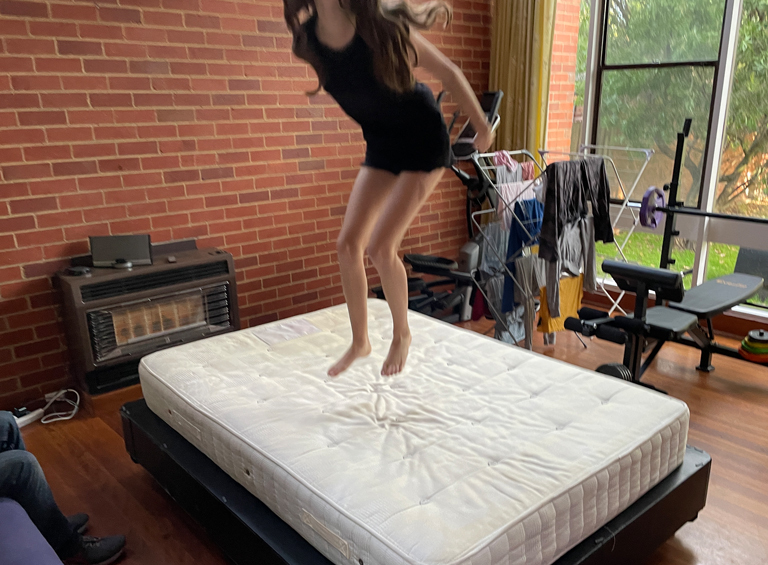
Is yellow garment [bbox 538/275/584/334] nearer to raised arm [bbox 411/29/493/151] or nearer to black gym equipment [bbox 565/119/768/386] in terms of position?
black gym equipment [bbox 565/119/768/386]

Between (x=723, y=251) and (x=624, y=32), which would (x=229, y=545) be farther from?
(x=624, y=32)

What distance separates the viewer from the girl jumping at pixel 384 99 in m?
1.41

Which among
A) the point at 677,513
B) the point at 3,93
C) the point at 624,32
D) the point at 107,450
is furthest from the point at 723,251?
the point at 3,93

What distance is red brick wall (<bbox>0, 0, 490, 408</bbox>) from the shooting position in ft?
9.19

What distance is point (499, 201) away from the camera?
10.6 feet

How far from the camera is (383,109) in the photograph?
1.51 meters

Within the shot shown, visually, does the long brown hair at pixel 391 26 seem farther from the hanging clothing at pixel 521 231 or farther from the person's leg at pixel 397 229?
the hanging clothing at pixel 521 231

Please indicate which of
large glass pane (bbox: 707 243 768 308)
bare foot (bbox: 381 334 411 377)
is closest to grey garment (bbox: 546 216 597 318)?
large glass pane (bbox: 707 243 768 308)

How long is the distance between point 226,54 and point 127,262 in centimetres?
127

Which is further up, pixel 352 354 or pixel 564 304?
pixel 352 354

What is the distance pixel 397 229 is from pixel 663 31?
10.6ft

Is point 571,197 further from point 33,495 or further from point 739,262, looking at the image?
point 33,495

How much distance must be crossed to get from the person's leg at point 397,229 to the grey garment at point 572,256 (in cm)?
143

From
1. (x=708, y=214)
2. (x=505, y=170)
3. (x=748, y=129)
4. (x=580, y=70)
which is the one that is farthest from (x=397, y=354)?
(x=580, y=70)
